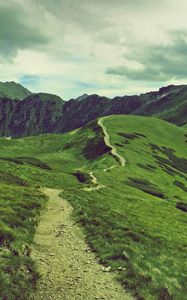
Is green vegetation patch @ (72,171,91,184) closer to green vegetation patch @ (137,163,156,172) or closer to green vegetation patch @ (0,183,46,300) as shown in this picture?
green vegetation patch @ (137,163,156,172)

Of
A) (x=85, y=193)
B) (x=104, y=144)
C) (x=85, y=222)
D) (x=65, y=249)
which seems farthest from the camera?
(x=104, y=144)

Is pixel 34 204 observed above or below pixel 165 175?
above

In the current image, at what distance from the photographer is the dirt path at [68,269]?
1783 centimetres

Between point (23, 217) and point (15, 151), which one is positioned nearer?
point (23, 217)

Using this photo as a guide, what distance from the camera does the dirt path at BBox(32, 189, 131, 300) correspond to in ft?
58.5

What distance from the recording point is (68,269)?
20484mm

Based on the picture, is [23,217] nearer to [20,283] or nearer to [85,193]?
[20,283]

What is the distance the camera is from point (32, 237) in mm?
24844

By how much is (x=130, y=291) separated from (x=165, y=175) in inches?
3627

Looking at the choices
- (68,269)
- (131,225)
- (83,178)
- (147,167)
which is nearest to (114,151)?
(147,167)

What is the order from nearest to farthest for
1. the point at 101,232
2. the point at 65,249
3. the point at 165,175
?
the point at 65,249 < the point at 101,232 < the point at 165,175

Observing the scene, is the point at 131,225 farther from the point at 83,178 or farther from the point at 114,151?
the point at 114,151

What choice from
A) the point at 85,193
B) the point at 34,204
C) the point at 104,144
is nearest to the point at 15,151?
the point at 104,144

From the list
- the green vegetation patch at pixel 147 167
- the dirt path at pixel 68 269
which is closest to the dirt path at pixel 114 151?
the green vegetation patch at pixel 147 167
